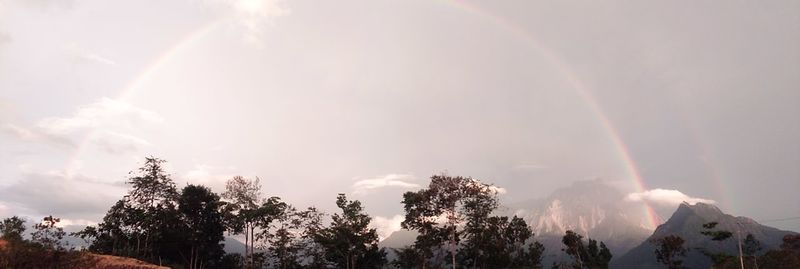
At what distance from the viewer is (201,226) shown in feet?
210

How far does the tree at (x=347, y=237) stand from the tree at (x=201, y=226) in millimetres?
13903

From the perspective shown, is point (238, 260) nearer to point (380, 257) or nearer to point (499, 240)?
point (380, 257)

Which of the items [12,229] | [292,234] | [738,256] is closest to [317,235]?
[292,234]

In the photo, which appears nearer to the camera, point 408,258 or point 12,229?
point 12,229

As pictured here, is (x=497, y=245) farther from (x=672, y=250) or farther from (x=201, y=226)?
(x=201, y=226)

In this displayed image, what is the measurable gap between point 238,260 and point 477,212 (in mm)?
35450

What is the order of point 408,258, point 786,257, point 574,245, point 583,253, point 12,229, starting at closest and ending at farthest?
point 12,229 < point 786,257 < point 408,258 < point 574,245 < point 583,253

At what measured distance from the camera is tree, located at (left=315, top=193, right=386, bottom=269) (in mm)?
67188

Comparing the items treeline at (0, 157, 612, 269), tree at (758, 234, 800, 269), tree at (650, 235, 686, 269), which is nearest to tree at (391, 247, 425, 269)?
treeline at (0, 157, 612, 269)

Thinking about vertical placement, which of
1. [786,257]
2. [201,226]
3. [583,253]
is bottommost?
[786,257]

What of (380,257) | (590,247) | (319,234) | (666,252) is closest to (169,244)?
(319,234)

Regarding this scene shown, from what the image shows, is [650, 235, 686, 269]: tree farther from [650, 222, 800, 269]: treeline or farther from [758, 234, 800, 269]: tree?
[758, 234, 800, 269]: tree

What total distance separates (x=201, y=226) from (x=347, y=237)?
19.4 meters

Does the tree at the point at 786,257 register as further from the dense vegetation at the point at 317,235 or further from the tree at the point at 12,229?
the tree at the point at 12,229
